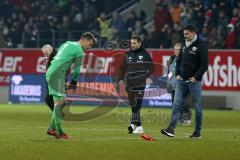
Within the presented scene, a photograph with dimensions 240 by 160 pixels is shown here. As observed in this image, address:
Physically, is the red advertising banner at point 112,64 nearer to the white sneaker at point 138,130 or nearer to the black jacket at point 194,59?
the white sneaker at point 138,130

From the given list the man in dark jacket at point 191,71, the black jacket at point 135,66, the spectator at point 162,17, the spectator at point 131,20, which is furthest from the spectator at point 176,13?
the man in dark jacket at point 191,71

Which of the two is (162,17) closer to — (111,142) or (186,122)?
(186,122)

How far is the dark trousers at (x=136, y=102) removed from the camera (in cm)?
2008

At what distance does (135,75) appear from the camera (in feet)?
67.7

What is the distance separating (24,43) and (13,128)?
62.3 ft

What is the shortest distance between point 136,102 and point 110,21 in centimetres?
2124

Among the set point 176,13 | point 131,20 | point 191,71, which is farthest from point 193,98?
point 131,20

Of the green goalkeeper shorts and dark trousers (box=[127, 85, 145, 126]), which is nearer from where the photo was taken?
the green goalkeeper shorts

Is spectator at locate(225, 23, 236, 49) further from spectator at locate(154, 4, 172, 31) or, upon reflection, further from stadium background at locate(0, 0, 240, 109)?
spectator at locate(154, 4, 172, 31)

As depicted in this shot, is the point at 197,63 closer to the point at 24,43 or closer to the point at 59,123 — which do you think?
the point at 59,123

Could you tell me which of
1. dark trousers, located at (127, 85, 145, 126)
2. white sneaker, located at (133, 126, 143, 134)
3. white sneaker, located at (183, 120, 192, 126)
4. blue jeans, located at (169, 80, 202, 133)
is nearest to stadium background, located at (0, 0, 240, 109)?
white sneaker, located at (183, 120, 192, 126)

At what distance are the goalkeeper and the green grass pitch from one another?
53 centimetres

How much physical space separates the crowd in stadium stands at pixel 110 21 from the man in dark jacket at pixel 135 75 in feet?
47.0

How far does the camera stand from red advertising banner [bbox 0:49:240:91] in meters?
34.1
